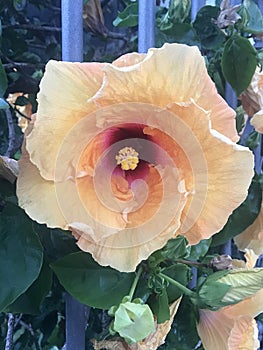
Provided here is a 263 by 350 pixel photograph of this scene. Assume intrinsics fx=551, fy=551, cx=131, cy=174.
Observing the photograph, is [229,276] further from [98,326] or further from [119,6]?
[119,6]

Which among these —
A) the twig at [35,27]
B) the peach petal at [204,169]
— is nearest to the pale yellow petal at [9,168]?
the peach petal at [204,169]

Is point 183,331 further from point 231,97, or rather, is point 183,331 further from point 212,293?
point 231,97

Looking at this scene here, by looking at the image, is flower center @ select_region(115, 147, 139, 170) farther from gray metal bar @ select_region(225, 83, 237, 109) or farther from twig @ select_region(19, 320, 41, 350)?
twig @ select_region(19, 320, 41, 350)

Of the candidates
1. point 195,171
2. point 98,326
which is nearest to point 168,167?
point 195,171

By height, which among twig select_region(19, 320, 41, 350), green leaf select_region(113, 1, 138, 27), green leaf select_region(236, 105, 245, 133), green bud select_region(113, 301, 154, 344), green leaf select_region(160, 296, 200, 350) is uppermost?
green leaf select_region(113, 1, 138, 27)

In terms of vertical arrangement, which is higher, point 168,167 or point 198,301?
point 168,167

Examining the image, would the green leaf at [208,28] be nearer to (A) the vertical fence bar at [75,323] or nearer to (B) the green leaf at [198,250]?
(B) the green leaf at [198,250]

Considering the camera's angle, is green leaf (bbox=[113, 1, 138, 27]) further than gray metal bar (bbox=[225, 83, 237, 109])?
Yes

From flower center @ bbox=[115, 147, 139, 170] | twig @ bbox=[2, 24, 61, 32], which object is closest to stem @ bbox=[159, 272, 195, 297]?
flower center @ bbox=[115, 147, 139, 170]
